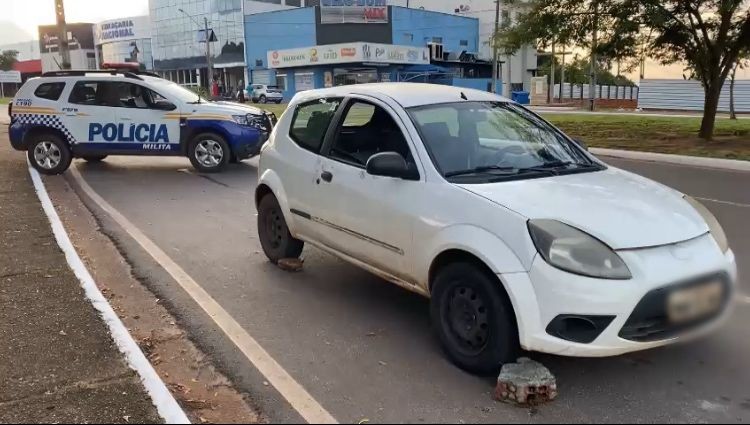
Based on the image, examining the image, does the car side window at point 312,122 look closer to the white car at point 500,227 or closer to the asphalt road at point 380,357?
the white car at point 500,227

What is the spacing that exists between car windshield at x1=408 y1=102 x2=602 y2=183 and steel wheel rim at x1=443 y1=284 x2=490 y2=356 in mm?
761

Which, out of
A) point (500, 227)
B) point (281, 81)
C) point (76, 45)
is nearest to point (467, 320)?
point (500, 227)

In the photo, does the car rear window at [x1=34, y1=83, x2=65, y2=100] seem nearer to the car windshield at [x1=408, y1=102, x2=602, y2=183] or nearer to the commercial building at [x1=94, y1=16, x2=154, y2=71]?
the car windshield at [x1=408, y1=102, x2=602, y2=183]

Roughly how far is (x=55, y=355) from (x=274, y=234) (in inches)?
95.7

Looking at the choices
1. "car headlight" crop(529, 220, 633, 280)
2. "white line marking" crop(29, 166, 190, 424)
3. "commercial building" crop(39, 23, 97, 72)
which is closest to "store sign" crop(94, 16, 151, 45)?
"commercial building" crop(39, 23, 97, 72)

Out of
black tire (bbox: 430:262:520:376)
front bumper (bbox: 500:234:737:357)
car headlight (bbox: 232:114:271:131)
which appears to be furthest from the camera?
car headlight (bbox: 232:114:271:131)

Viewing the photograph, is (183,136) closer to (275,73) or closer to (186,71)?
(275,73)

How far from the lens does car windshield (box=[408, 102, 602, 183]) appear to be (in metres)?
4.48

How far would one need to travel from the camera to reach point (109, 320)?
191 inches

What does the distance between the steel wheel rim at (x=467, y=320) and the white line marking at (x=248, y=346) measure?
0.95 metres

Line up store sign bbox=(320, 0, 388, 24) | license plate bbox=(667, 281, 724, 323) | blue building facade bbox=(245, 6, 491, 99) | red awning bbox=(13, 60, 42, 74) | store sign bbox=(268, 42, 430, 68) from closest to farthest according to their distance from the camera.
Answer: license plate bbox=(667, 281, 724, 323), store sign bbox=(268, 42, 430, 68), blue building facade bbox=(245, 6, 491, 99), store sign bbox=(320, 0, 388, 24), red awning bbox=(13, 60, 42, 74)

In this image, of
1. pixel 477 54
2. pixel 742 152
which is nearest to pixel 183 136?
pixel 742 152

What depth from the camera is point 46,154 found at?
1297 cm

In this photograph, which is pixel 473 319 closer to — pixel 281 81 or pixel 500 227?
pixel 500 227
